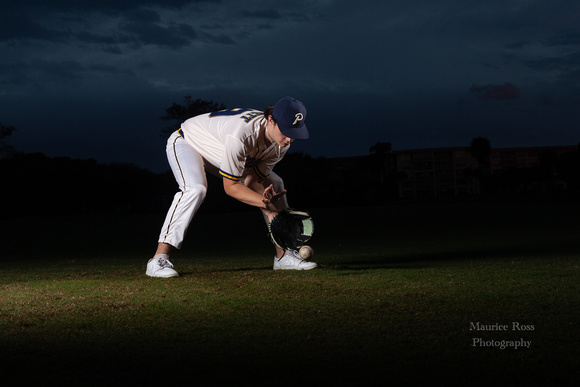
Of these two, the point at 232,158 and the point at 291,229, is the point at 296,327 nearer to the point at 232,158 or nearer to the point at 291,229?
the point at 232,158

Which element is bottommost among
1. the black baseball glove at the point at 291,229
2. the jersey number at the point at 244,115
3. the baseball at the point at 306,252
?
the baseball at the point at 306,252

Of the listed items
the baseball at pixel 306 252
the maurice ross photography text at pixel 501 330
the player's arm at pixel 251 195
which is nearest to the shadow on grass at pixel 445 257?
the baseball at pixel 306 252

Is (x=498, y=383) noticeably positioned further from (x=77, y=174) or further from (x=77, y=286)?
(x=77, y=174)

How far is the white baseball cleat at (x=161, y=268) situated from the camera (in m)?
6.61

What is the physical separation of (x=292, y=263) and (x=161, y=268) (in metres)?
1.66

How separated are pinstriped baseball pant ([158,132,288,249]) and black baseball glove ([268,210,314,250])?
0.93 m

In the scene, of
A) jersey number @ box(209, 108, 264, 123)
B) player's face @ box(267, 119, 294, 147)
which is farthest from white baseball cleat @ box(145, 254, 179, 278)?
player's face @ box(267, 119, 294, 147)

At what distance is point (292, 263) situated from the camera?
7.30 m

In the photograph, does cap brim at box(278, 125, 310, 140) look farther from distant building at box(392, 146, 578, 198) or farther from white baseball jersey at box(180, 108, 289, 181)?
distant building at box(392, 146, 578, 198)

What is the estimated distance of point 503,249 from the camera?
34.2 feet

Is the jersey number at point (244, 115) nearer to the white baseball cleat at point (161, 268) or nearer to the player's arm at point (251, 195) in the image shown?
the player's arm at point (251, 195)

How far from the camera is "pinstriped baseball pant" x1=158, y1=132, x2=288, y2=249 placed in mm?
6629

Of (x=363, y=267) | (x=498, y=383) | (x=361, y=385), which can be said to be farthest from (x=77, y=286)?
(x=498, y=383)

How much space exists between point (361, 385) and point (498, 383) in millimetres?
653
